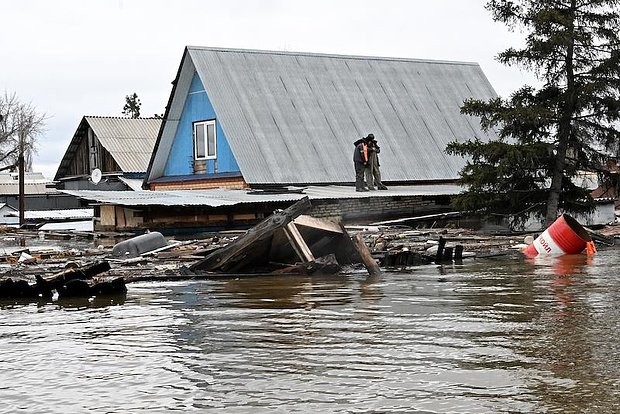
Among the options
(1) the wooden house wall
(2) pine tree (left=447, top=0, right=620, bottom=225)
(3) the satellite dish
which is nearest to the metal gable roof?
(2) pine tree (left=447, top=0, right=620, bottom=225)

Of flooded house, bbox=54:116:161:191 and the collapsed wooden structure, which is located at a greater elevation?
flooded house, bbox=54:116:161:191

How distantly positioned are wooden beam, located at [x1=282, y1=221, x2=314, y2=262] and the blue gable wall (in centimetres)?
1489

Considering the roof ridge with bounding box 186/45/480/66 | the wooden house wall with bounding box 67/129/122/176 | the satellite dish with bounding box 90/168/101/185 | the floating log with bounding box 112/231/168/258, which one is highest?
the roof ridge with bounding box 186/45/480/66

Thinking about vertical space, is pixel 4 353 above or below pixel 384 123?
below

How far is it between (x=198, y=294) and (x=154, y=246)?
6488 mm

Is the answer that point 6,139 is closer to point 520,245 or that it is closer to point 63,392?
point 520,245

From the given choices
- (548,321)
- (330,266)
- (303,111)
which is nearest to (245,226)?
(303,111)

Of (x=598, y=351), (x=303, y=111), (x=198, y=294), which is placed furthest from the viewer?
(x=303, y=111)

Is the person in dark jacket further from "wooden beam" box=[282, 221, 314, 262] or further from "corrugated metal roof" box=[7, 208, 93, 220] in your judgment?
"corrugated metal roof" box=[7, 208, 93, 220]

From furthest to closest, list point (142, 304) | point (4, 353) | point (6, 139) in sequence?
point (6, 139), point (142, 304), point (4, 353)

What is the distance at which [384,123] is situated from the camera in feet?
104

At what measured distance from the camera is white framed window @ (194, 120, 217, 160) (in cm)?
3012

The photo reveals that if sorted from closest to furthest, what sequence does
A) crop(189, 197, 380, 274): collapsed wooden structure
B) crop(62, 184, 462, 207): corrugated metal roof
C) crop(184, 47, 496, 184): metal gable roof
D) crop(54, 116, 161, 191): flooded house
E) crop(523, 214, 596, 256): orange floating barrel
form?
crop(189, 197, 380, 274): collapsed wooden structure → crop(523, 214, 596, 256): orange floating barrel → crop(62, 184, 462, 207): corrugated metal roof → crop(184, 47, 496, 184): metal gable roof → crop(54, 116, 161, 191): flooded house

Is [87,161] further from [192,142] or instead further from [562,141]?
[562,141]
